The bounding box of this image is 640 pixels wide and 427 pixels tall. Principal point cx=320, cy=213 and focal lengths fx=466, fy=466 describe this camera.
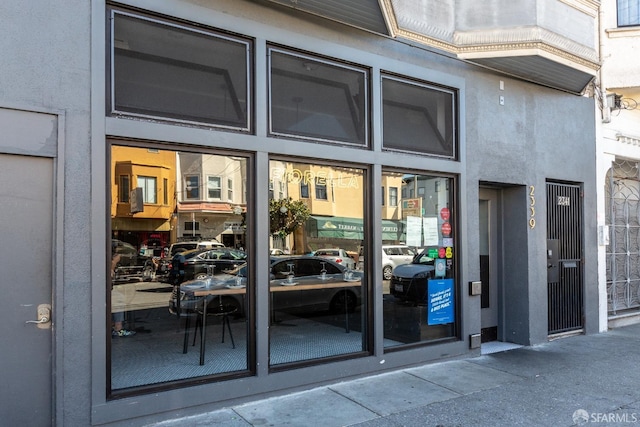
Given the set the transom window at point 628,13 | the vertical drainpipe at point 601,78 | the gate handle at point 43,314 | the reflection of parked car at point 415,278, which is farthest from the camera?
the transom window at point 628,13

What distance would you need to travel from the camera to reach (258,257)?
507 cm

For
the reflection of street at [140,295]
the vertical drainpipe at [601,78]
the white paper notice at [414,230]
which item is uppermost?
the vertical drainpipe at [601,78]

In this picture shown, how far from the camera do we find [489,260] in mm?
7766

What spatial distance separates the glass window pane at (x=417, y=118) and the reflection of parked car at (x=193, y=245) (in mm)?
2541

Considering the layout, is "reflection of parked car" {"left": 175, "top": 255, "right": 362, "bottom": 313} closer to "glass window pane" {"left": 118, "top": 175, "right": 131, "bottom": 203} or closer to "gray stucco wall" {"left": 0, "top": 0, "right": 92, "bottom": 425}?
"glass window pane" {"left": 118, "top": 175, "right": 131, "bottom": 203}

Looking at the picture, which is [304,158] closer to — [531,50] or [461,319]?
[461,319]

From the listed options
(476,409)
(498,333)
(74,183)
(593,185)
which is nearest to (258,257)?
(74,183)

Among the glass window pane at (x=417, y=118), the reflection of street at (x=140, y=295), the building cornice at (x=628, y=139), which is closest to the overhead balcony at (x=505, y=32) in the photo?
the glass window pane at (x=417, y=118)

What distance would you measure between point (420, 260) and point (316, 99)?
108 inches

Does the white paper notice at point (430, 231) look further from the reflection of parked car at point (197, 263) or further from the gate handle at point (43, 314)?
the gate handle at point (43, 314)

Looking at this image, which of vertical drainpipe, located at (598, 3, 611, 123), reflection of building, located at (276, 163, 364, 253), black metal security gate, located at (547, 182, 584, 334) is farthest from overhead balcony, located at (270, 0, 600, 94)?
black metal security gate, located at (547, 182, 584, 334)

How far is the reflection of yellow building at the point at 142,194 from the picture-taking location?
455 cm

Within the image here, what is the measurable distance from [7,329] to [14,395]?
0.55 meters
